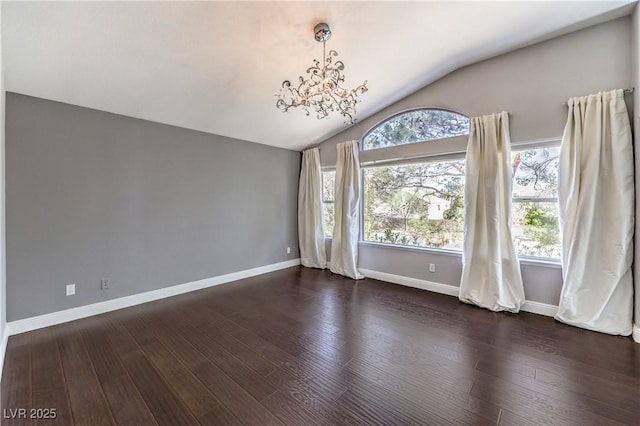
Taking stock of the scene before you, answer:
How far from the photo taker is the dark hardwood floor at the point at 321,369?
163 centimetres

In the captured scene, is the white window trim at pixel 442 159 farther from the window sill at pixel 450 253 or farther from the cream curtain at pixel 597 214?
the cream curtain at pixel 597 214

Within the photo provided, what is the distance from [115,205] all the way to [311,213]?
3146 millimetres

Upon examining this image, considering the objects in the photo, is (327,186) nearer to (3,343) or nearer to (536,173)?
(536,173)

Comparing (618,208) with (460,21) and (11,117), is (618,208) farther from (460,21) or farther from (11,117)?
(11,117)

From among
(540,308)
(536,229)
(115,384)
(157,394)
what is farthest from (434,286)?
(115,384)

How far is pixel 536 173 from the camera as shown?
10.3ft

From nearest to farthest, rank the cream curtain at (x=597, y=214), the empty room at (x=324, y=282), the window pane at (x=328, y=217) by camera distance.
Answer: the empty room at (x=324, y=282) → the cream curtain at (x=597, y=214) → the window pane at (x=328, y=217)

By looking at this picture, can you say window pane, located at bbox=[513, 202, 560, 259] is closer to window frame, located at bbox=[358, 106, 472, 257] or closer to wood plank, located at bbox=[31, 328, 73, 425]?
window frame, located at bbox=[358, 106, 472, 257]

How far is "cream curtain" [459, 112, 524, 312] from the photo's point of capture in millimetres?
3150

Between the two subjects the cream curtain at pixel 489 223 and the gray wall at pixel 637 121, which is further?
the cream curtain at pixel 489 223

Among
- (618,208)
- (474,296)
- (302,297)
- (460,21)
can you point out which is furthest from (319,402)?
(460,21)

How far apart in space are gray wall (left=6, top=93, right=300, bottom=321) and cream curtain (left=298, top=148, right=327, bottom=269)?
967mm

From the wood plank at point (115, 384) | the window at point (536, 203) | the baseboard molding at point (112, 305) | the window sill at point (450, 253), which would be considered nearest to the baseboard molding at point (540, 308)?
the window sill at point (450, 253)

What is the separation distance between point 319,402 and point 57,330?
2.90 m
